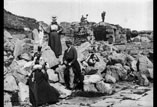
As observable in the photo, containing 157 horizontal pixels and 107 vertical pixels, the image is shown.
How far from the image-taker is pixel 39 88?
253 inches

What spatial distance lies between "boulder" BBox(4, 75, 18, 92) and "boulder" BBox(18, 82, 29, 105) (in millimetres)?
187

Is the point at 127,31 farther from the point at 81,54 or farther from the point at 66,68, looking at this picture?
the point at 66,68

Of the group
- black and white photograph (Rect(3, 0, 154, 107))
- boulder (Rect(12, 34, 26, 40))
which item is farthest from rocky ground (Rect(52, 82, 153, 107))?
boulder (Rect(12, 34, 26, 40))

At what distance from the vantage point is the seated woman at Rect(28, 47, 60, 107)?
6.41 meters

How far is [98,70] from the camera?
966 cm

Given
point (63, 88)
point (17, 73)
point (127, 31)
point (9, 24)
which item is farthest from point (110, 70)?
point (127, 31)

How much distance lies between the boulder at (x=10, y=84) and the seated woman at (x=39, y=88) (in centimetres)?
79

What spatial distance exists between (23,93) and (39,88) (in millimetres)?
706

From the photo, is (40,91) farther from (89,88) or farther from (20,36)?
(20,36)

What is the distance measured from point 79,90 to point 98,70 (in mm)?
1799

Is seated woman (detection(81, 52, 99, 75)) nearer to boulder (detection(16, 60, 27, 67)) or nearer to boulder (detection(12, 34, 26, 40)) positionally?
boulder (detection(16, 60, 27, 67))

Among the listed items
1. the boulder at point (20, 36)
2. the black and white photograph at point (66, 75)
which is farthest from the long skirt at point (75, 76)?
the boulder at point (20, 36)

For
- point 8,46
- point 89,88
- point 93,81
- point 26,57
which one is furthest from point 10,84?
point 8,46

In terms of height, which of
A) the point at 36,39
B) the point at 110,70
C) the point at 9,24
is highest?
the point at 9,24
